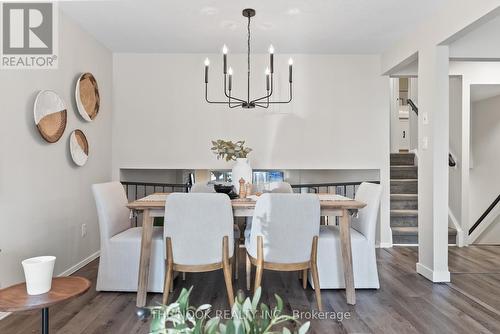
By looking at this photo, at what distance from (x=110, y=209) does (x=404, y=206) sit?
13.7ft

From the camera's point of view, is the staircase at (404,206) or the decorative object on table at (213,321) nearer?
the decorative object on table at (213,321)

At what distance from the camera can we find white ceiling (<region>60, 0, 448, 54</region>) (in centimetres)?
286

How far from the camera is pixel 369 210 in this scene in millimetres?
2703

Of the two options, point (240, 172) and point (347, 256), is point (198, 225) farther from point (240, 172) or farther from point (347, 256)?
point (347, 256)

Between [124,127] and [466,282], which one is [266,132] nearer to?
[124,127]

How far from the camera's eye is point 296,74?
4234 mm

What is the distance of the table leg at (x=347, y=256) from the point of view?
8.13 ft

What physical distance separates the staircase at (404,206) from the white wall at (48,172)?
3.93m

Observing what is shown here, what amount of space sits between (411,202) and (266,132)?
255cm

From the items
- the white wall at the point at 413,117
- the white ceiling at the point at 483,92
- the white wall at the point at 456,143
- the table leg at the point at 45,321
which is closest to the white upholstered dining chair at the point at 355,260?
the table leg at the point at 45,321

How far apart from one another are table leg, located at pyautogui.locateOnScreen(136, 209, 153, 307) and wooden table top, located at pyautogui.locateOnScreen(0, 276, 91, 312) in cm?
71

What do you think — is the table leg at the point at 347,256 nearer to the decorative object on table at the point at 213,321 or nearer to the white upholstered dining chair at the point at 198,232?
the white upholstered dining chair at the point at 198,232

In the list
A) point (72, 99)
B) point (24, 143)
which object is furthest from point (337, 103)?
point (24, 143)

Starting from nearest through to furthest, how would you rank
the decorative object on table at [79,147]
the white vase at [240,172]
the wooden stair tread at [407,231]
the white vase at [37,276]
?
the white vase at [37,276]
the white vase at [240,172]
the decorative object on table at [79,147]
the wooden stair tread at [407,231]
